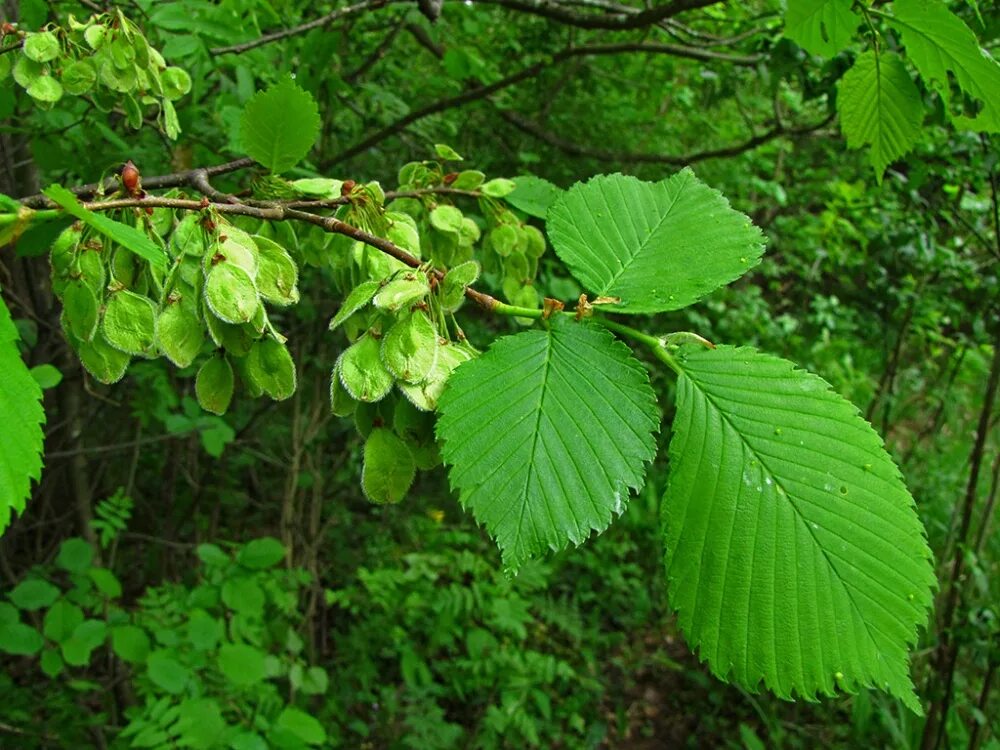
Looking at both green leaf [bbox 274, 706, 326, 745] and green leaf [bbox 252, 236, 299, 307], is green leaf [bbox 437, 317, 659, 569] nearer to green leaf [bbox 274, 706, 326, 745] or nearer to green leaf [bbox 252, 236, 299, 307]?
green leaf [bbox 252, 236, 299, 307]

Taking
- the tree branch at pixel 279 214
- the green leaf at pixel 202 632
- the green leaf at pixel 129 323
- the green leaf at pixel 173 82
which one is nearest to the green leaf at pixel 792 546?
the tree branch at pixel 279 214

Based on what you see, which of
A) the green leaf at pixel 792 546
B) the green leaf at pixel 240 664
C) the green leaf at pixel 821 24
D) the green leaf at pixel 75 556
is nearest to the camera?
the green leaf at pixel 792 546

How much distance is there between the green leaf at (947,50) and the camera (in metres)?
1.14

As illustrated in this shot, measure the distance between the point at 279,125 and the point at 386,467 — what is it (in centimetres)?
53

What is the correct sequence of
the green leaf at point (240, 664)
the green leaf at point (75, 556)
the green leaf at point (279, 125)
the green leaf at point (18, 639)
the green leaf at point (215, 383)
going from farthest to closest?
the green leaf at point (75, 556) < the green leaf at point (240, 664) < the green leaf at point (18, 639) < the green leaf at point (279, 125) < the green leaf at point (215, 383)

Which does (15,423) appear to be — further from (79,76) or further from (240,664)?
(240,664)

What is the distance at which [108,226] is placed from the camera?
0.64 metres

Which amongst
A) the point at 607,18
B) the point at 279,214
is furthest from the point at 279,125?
the point at 607,18

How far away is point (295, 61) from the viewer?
2568 millimetres

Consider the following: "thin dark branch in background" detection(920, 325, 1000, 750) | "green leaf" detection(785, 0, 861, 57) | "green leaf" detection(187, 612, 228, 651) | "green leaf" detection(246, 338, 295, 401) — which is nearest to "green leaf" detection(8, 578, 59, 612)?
"green leaf" detection(187, 612, 228, 651)

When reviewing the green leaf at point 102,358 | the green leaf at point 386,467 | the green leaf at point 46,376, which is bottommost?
the green leaf at point 46,376

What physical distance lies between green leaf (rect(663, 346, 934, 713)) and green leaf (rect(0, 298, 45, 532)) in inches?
25.3

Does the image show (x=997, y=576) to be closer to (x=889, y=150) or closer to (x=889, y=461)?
(x=889, y=150)

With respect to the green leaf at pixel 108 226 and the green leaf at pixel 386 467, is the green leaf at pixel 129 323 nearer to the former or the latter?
the green leaf at pixel 108 226
